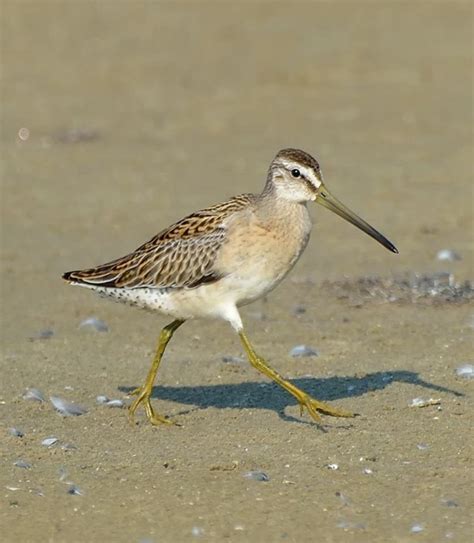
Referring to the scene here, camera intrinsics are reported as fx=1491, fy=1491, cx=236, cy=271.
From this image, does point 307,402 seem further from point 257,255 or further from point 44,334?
point 44,334

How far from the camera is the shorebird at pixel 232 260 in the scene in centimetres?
891

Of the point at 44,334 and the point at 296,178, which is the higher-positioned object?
the point at 296,178

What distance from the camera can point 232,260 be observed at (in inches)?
351

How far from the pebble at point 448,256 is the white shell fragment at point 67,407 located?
5034mm

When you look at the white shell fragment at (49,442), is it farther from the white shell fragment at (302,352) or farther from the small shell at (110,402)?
the white shell fragment at (302,352)

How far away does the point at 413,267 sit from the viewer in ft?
43.3

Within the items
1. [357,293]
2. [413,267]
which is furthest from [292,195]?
[413,267]

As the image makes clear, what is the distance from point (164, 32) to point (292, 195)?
16.6 metres

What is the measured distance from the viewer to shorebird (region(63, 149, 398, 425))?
8.91 metres

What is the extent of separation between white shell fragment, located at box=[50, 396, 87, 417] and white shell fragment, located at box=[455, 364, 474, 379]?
2.47 m

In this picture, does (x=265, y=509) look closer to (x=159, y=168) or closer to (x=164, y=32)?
(x=159, y=168)

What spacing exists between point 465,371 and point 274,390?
1.26 m

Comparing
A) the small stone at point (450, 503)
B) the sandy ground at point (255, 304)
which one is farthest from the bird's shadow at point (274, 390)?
the small stone at point (450, 503)

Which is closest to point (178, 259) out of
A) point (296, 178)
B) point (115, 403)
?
point (296, 178)
